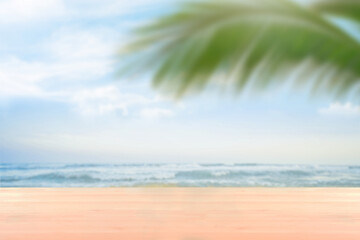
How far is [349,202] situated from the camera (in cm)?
367

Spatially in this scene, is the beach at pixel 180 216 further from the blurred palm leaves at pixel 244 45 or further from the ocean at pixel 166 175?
the ocean at pixel 166 175

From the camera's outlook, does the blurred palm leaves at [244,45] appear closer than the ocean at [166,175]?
Yes

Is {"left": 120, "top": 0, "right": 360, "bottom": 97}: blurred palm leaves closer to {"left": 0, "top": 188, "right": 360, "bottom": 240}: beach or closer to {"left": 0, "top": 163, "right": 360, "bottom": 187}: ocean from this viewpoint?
{"left": 0, "top": 188, "right": 360, "bottom": 240}: beach

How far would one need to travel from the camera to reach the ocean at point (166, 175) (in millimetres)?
11508

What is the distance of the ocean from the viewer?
1151 cm

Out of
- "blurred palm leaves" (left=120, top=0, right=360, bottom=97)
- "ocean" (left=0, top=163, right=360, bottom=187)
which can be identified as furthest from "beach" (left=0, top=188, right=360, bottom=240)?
"ocean" (left=0, top=163, right=360, bottom=187)

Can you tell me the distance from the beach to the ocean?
7.28 meters

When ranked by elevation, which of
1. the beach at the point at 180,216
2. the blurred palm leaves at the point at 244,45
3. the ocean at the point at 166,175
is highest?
the ocean at the point at 166,175

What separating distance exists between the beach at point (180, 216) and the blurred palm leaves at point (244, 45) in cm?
107

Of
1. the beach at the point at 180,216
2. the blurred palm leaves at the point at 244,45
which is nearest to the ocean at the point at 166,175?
the beach at the point at 180,216

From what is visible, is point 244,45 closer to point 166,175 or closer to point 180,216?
point 180,216

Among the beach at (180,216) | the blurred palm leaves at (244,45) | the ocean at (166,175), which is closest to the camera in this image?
the blurred palm leaves at (244,45)

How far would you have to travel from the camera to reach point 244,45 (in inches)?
38.1

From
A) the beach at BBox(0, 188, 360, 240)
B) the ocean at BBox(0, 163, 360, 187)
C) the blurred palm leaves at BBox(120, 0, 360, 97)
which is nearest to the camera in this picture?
the blurred palm leaves at BBox(120, 0, 360, 97)
